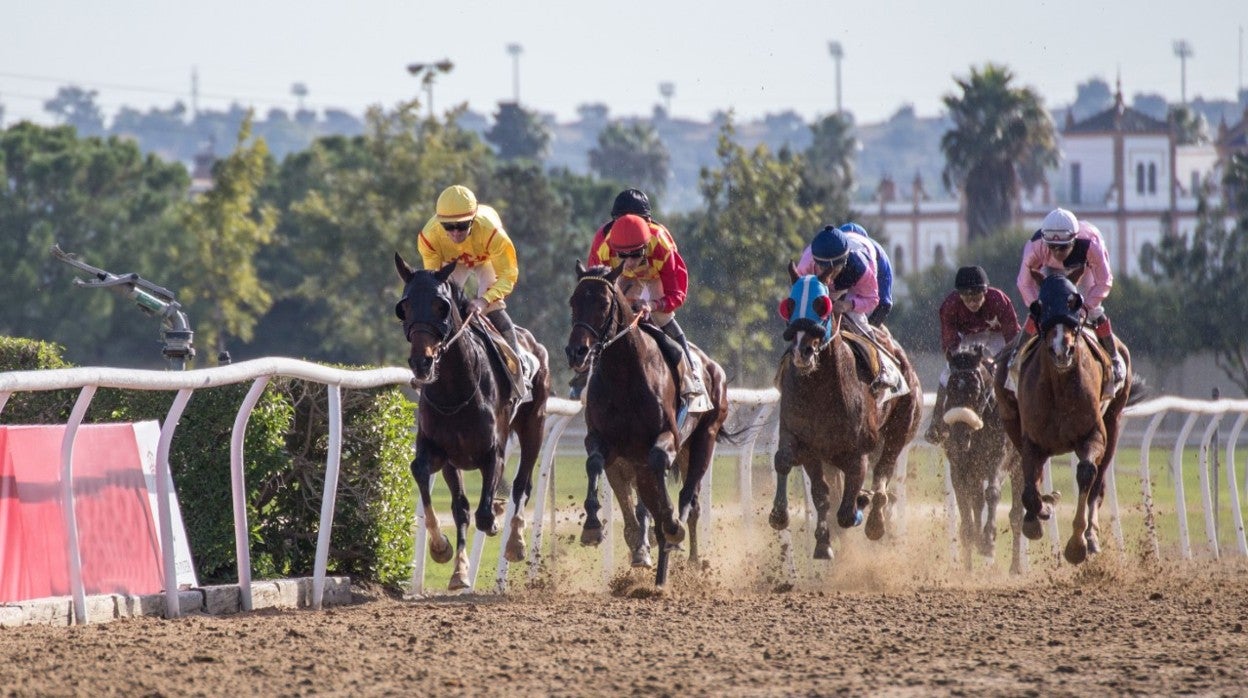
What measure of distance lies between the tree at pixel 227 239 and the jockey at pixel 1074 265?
30.4m

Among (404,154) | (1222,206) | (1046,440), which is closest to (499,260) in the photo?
(1046,440)

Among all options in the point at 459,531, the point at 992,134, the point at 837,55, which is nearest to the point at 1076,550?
the point at 459,531

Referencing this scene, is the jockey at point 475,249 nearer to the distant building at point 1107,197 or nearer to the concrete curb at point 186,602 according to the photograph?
the concrete curb at point 186,602

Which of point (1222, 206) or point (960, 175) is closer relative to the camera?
point (1222, 206)

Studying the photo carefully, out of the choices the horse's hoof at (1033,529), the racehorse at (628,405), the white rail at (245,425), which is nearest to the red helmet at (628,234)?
the racehorse at (628,405)

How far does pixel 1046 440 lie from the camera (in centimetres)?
988

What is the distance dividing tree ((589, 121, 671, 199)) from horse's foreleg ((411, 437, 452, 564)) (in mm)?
108052

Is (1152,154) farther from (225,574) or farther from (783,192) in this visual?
(225,574)

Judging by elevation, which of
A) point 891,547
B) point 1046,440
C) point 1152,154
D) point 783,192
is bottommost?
point 891,547

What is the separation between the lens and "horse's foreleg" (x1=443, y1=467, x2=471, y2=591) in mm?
8477

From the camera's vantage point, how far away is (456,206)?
892 centimetres

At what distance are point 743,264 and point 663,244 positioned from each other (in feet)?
87.0

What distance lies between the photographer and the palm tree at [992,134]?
189 ft

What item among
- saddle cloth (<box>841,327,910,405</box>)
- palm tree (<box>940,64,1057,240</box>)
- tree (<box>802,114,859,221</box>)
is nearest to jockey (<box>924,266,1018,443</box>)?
A: saddle cloth (<box>841,327,910,405</box>)
